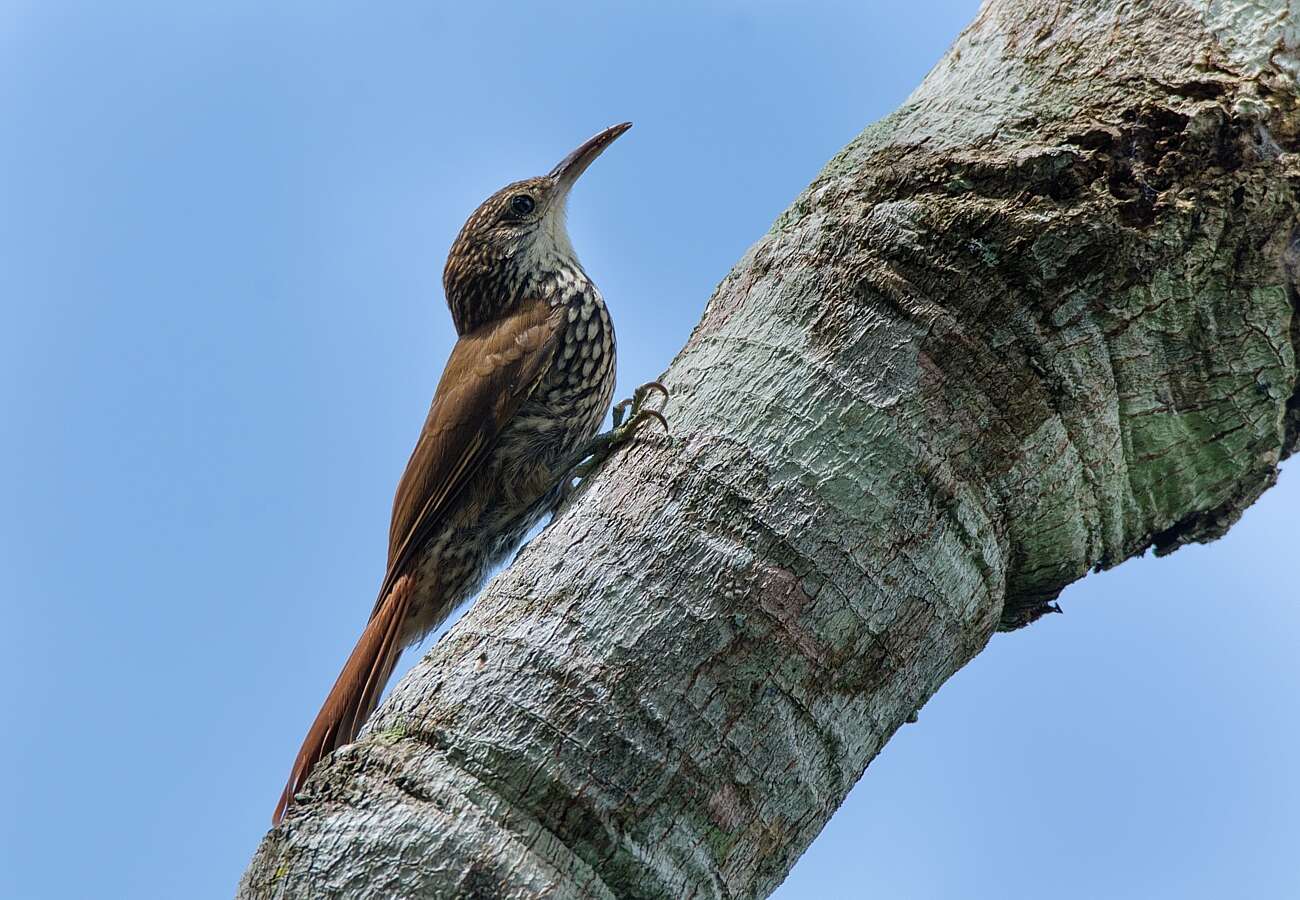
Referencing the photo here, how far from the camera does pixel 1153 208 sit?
2312mm

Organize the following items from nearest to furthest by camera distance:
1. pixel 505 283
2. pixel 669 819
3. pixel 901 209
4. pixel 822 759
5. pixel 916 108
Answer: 1. pixel 669 819
2. pixel 822 759
3. pixel 901 209
4. pixel 916 108
5. pixel 505 283

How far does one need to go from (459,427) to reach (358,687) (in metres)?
0.84

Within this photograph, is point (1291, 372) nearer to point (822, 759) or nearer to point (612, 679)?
point (822, 759)

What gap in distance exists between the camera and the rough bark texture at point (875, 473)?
1.83 meters

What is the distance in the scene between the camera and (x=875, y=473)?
2084mm

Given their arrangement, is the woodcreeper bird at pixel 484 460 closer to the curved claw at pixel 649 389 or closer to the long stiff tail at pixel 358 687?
the long stiff tail at pixel 358 687

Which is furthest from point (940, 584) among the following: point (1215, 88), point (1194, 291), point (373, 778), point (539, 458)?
point (539, 458)

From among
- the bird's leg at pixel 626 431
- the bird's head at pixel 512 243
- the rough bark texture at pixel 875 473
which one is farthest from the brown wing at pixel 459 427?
the rough bark texture at pixel 875 473

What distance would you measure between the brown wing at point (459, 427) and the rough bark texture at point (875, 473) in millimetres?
1463

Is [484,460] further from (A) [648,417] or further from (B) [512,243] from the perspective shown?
(A) [648,417]

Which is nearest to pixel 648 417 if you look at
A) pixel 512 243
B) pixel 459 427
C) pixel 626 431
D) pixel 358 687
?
pixel 626 431

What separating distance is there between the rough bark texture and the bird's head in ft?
7.21

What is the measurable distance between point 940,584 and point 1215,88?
3.64 feet

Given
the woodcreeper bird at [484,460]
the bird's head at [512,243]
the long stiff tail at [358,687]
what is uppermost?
the bird's head at [512,243]
